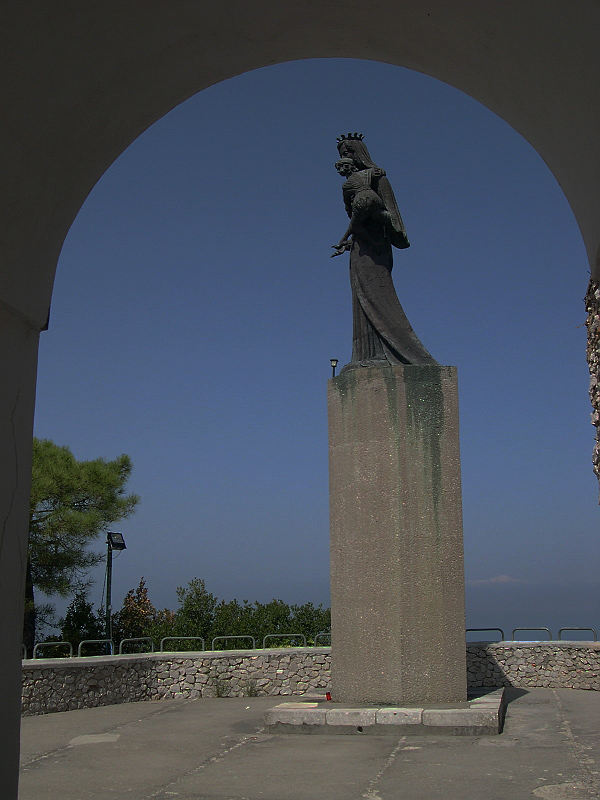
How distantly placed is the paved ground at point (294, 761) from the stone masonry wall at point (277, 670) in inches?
57.1

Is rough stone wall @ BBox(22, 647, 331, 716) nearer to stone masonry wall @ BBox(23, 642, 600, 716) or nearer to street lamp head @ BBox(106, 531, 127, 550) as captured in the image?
stone masonry wall @ BBox(23, 642, 600, 716)

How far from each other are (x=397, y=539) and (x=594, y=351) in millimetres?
5638

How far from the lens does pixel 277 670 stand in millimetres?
11078

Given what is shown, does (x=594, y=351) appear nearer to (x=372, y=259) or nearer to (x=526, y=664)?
(x=372, y=259)

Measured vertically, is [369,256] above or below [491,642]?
above

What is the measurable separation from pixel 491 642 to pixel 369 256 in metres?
5.88

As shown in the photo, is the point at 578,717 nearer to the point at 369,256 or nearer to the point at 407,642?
the point at 407,642

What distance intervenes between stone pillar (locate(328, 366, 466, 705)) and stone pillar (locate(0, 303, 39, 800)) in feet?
19.1

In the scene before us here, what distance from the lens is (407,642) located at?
26.4ft

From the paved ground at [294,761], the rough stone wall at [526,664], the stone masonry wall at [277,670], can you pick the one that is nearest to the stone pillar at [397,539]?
the paved ground at [294,761]

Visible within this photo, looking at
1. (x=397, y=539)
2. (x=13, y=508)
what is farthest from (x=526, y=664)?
(x=13, y=508)

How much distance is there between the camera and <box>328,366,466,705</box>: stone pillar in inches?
317

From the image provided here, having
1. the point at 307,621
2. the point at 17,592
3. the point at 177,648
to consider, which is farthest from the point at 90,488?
the point at 17,592

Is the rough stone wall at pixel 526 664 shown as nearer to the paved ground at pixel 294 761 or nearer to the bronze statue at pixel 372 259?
the paved ground at pixel 294 761
